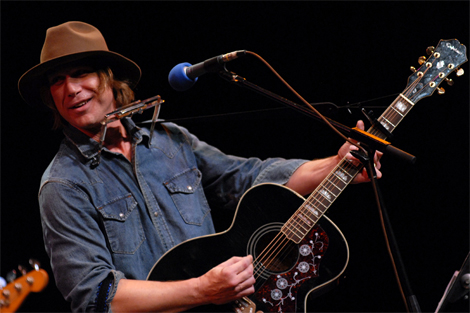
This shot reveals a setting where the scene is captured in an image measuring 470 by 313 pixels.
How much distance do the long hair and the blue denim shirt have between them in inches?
6.1

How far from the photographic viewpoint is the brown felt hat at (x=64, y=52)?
217 cm

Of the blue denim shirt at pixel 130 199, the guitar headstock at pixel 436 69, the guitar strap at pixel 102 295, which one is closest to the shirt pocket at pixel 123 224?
the blue denim shirt at pixel 130 199

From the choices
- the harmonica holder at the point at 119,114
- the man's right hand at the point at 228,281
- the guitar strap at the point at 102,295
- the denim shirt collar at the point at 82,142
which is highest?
the harmonica holder at the point at 119,114

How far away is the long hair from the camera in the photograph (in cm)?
232

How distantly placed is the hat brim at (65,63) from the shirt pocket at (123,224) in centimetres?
79

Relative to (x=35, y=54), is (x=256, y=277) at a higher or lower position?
lower

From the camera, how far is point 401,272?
52.4 inches

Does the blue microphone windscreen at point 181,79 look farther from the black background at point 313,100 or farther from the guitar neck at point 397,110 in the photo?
the guitar neck at point 397,110

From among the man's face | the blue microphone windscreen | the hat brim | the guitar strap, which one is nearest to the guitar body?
the guitar strap

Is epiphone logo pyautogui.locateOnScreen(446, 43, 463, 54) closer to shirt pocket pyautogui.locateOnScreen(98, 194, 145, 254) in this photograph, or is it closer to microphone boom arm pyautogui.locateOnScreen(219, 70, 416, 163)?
microphone boom arm pyautogui.locateOnScreen(219, 70, 416, 163)

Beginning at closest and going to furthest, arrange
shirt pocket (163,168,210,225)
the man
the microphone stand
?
1. the microphone stand
2. the man
3. shirt pocket (163,168,210,225)

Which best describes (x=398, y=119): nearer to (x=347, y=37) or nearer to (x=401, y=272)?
(x=401, y=272)

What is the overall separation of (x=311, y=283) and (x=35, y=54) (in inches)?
94.7

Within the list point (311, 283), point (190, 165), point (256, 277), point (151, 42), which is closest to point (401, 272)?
point (311, 283)
